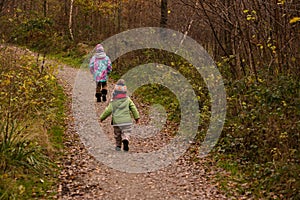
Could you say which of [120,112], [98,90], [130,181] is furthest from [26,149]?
[98,90]

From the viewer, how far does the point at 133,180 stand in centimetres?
757

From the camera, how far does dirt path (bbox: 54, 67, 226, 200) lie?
22.9 feet

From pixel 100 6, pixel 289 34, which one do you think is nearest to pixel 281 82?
pixel 289 34

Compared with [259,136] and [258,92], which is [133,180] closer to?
[259,136]

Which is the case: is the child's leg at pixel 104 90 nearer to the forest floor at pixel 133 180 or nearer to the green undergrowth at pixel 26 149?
the green undergrowth at pixel 26 149

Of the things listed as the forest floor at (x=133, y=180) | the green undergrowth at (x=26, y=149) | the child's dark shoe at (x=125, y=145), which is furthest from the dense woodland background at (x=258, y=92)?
the child's dark shoe at (x=125, y=145)

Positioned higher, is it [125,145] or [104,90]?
[104,90]

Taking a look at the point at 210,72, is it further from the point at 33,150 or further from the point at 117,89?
the point at 33,150

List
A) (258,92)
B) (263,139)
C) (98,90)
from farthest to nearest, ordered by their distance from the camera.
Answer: (98,90) → (258,92) → (263,139)

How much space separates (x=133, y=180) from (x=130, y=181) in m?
0.08

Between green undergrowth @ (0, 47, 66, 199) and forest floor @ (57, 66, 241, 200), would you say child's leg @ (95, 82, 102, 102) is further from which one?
forest floor @ (57, 66, 241, 200)

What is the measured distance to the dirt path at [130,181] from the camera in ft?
22.9

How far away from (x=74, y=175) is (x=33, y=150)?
888mm

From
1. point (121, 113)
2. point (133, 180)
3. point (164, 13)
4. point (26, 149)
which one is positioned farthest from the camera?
point (164, 13)
